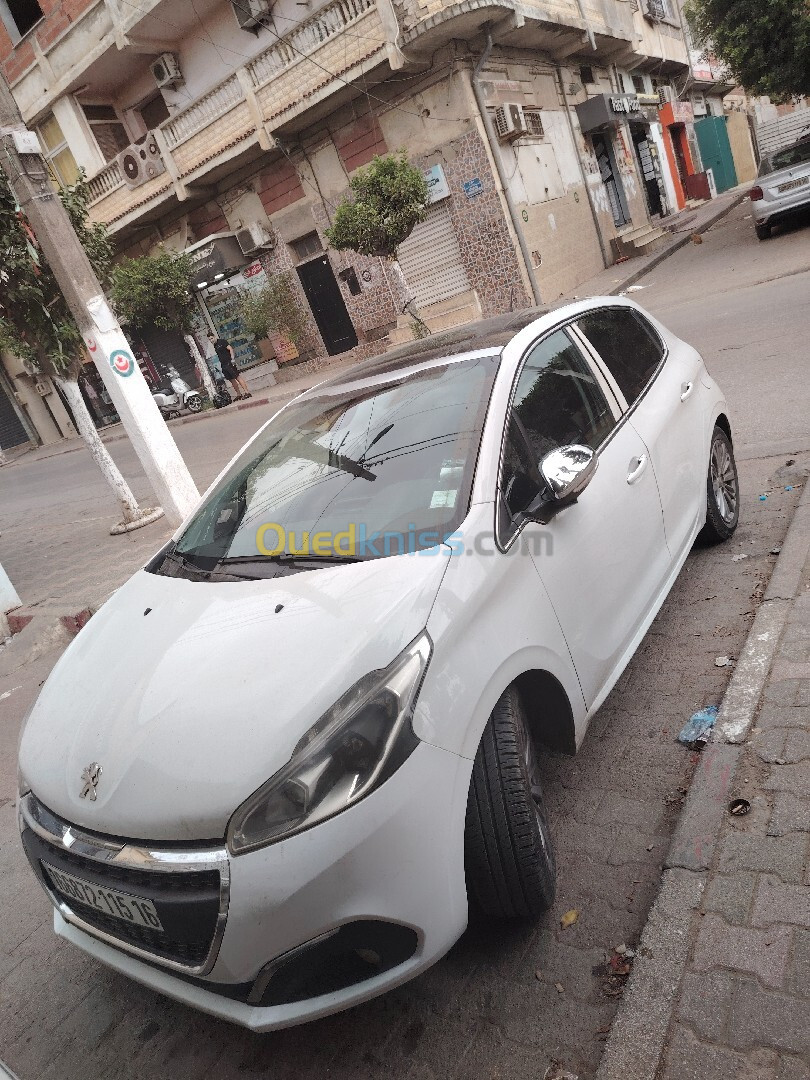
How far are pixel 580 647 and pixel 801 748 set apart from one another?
800 millimetres

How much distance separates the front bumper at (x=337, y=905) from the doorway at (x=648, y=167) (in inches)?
1037

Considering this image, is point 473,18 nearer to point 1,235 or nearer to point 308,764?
point 1,235

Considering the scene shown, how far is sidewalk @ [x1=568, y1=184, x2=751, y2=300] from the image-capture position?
637 inches

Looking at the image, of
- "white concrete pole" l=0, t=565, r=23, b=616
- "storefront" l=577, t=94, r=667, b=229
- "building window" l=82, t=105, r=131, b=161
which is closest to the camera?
"white concrete pole" l=0, t=565, r=23, b=616

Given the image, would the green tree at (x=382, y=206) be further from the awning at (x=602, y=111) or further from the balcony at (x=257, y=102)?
the awning at (x=602, y=111)

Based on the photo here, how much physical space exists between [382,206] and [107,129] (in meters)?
12.2

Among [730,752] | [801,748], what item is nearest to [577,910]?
[730,752]

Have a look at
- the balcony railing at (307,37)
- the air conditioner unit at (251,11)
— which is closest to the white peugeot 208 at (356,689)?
the balcony railing at (307,37)

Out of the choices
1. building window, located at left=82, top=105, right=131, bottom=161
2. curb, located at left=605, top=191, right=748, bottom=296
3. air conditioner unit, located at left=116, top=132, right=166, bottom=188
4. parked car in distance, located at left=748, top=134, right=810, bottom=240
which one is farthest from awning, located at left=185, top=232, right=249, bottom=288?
parked car in distance, located at left=748, top=134, right=810, bottom=240

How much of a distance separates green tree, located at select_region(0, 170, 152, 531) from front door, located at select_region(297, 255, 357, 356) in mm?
10738

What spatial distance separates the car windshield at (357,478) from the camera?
2.37 meters

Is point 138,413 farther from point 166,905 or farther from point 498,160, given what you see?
point 498,160

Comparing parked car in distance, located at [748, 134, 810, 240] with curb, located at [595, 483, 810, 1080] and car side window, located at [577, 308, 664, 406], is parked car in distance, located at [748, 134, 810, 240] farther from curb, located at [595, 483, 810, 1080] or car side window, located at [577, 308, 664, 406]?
curb, located at [595, 483, 810, 1080]

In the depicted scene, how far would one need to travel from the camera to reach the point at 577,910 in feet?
7.26
